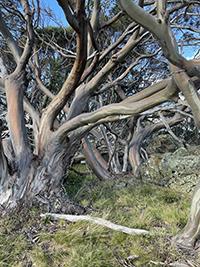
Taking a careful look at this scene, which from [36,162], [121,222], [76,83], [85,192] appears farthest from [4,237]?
[76,83]

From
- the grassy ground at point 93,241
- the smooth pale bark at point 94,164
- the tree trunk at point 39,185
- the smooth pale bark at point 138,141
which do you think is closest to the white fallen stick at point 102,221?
the grassy ground at point 93,241

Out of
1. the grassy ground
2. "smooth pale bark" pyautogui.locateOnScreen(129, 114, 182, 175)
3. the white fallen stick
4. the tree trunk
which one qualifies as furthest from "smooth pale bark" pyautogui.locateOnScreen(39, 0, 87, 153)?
"smooth pale bark" pyautogui.locateOnScreen(129, 114, 182, 175)

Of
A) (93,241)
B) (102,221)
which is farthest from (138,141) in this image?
(93,241)

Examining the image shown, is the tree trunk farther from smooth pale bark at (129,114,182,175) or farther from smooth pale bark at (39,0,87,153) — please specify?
smooth pale bark at (129,114,182,175)

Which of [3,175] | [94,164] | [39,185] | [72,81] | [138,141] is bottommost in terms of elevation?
[138,141]

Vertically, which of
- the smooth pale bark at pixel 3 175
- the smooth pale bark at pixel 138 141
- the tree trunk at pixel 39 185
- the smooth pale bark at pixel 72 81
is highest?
the smooth pale bark at pixel 72 81

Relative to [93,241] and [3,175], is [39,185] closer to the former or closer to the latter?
[3,175]

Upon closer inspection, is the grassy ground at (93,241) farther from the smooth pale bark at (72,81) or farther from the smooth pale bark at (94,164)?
the smooth pale bark at (94,164)

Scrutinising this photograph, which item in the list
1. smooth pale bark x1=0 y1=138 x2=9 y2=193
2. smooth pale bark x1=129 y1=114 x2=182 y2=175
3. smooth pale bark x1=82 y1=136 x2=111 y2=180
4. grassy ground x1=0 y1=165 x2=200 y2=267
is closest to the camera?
grassy ground x1=0 y1=165 x2=200 y2=267

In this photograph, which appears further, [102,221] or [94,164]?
[94,164]

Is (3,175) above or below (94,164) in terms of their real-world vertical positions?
above

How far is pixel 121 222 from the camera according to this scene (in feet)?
9.22

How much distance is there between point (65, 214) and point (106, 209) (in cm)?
77

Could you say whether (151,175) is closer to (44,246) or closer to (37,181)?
(37,181)
